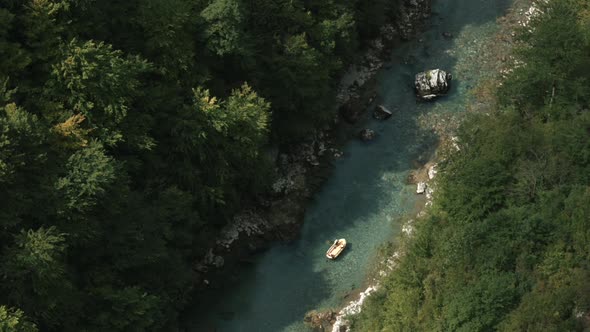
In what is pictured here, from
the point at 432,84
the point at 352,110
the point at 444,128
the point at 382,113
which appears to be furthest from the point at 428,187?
the point at 432,84

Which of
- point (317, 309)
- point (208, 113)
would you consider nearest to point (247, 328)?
point (317, 309)

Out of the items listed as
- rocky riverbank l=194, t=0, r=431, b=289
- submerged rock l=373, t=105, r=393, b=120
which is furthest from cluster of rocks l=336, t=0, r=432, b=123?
submerged rock l=373, t=105, r=393, b=120

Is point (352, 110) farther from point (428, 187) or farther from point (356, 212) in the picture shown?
point (356, 212)

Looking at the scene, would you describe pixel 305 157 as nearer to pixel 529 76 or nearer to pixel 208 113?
pixel 208 113

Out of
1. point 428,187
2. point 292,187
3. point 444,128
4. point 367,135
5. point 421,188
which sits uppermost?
point 292,187

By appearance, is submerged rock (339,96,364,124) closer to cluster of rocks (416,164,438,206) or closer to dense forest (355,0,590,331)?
cluster of rocks (416,164,438,206)

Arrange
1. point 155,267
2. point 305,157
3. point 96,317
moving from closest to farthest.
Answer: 1. point 96,317
2. point 155,267
3. point 305,157

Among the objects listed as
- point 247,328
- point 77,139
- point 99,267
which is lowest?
point 247,328
